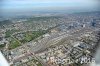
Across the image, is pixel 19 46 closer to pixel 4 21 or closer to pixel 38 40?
pixel 38 40

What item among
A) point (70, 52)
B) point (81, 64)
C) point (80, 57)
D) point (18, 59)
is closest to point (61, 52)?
point (70, 52)

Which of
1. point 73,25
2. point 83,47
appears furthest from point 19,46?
point 73,25

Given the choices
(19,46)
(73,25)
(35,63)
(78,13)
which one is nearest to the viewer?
(35,63)

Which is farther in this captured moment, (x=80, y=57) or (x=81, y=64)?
(x=80, y=57)

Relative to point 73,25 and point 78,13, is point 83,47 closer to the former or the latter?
point 73,25

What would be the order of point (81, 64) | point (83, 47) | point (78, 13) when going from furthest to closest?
point (78, 13) → point (83, 47) → point (81, 64)

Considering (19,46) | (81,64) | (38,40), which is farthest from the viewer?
(38,40)

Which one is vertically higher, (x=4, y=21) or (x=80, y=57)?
(x=4, y=21)

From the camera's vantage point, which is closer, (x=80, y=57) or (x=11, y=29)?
(x=80, y=57)

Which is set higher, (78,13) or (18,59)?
(78,13)
